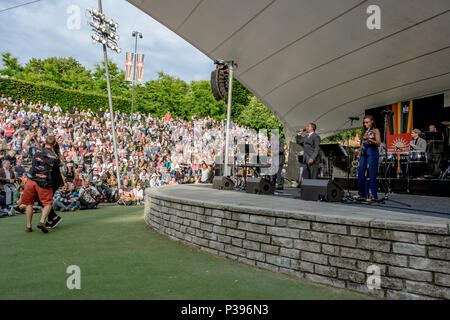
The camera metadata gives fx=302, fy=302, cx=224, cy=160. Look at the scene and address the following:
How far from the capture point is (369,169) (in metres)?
5.90

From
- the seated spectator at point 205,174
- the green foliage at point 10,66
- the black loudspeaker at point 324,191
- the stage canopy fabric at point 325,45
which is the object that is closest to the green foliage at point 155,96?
the green foliage at point 10,66

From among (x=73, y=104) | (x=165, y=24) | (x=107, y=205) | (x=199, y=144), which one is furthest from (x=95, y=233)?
(x=73, y=104)

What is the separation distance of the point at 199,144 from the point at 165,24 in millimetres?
10887

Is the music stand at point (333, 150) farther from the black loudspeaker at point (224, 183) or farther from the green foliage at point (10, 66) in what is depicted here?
the green foliage at point (10, 66)

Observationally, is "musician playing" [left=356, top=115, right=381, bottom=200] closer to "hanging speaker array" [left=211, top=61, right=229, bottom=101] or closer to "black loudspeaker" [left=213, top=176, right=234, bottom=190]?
"black loudspeaker" [left=213, top=176, right=234, bottom=190]

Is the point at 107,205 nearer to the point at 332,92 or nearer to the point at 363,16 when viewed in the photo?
the point at 332,92

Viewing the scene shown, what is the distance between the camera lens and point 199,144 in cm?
2083

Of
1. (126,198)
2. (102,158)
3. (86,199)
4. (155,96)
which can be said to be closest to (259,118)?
(155,96)

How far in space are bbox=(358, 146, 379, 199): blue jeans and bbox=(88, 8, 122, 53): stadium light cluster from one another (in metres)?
12.4

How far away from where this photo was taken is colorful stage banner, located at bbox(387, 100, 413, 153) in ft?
36.3

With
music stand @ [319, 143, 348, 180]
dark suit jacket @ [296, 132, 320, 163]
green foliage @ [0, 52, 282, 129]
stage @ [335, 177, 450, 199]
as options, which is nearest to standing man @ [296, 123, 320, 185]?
dark suit jacket @ [296, 132, 320, 163]

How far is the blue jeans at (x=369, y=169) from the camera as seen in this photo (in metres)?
5.74

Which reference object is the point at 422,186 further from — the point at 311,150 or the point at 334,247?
the point at 334,247
